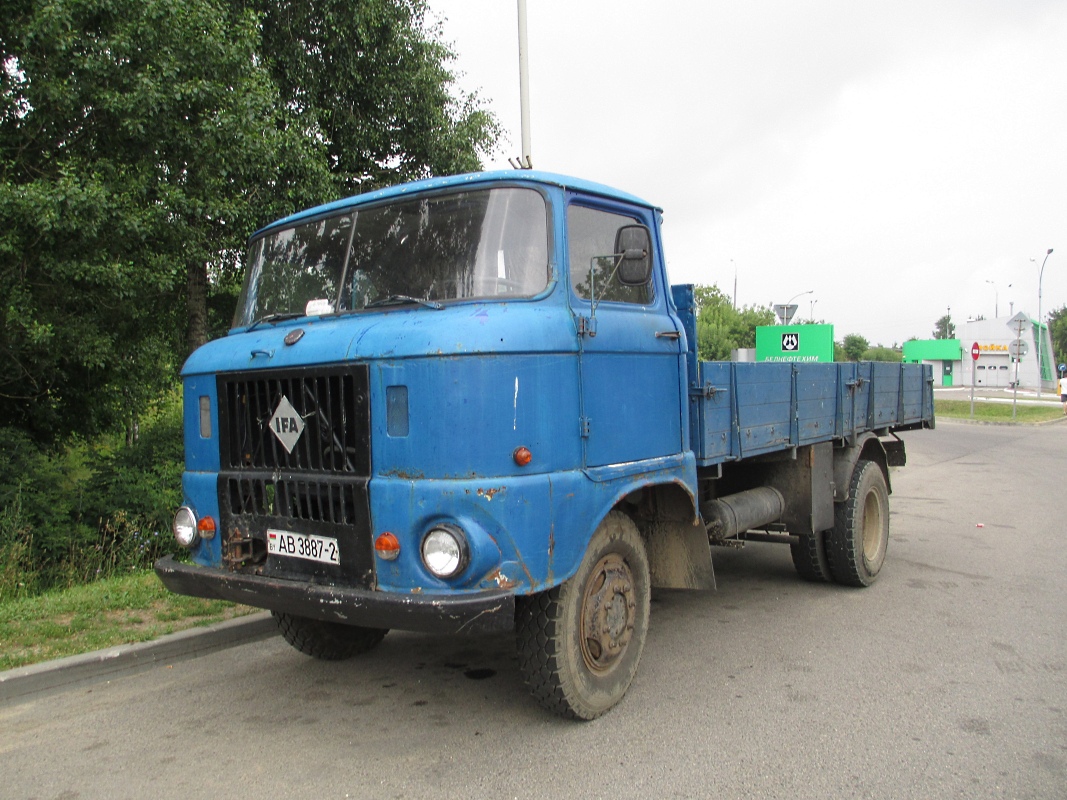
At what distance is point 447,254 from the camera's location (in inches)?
155

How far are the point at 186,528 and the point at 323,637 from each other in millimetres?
1147

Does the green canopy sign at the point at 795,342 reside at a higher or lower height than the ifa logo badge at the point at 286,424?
higher

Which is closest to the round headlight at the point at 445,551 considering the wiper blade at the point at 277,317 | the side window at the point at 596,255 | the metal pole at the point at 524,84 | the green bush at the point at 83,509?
the side window at the point at 596,255

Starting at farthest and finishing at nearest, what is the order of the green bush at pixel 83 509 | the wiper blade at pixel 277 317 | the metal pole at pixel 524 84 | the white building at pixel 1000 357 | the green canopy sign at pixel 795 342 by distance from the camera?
the white building at pixel 1000 357
the green canopy sign at pixel 795 342
the metal pole at pixel 524 84
the green bush at pixel 83 509
the wiper blade at pixel 277 317

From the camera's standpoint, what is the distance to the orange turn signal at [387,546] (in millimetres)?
3518

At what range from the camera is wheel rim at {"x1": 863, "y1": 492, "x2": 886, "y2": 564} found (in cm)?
711

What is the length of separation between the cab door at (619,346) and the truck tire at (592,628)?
0.44 meters

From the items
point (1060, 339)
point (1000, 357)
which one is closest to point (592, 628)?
point (1000, 357)

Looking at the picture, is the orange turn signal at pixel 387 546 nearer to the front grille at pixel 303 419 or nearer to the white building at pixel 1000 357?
the front grille at pixel 303 419

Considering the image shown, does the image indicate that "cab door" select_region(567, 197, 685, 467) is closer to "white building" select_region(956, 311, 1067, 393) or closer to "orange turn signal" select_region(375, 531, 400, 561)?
"orange turn signal" select_region(375, 531, 400, 561)

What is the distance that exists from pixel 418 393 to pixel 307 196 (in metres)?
6.09

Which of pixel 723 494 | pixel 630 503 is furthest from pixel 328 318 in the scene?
pixel 723 494

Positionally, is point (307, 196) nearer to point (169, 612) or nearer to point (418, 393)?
point (169, 612)

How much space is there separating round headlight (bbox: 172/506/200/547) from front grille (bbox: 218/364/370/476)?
0.34 meters
